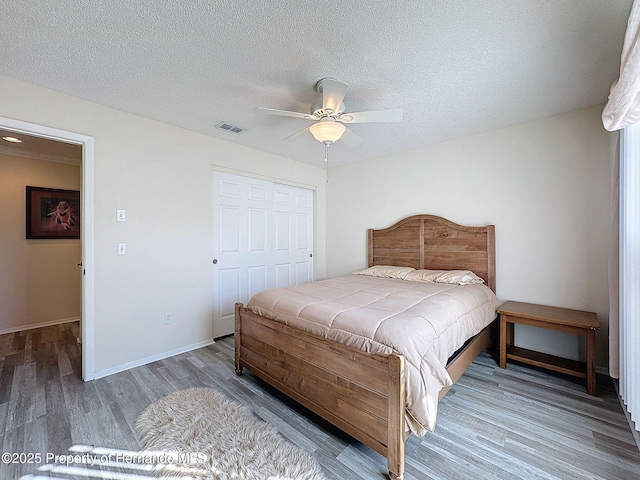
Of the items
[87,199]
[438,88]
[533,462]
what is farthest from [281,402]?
[438,88]

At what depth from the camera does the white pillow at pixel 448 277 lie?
9.29 ft

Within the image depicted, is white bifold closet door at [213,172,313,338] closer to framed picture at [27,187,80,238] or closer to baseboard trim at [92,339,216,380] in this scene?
baseboard trim at [92,339,216,380]

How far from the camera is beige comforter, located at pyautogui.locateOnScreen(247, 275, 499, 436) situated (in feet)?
4.62

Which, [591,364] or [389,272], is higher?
[389,272]

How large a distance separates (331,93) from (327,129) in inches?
9.7

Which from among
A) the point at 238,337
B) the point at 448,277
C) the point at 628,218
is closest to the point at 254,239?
the point at 238,337

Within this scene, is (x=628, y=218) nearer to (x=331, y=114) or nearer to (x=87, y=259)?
(x=331, y=114)

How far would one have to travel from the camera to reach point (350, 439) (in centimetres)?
167

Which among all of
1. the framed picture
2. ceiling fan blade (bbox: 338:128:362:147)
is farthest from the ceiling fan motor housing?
the framed picture

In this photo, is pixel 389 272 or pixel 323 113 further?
pixel 389 272

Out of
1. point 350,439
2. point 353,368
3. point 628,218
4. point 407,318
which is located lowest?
point 350,439

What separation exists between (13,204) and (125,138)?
2377 mm

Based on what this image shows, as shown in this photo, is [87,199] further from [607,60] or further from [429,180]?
[607,60]

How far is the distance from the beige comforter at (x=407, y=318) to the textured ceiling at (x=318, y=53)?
5.53 feet
